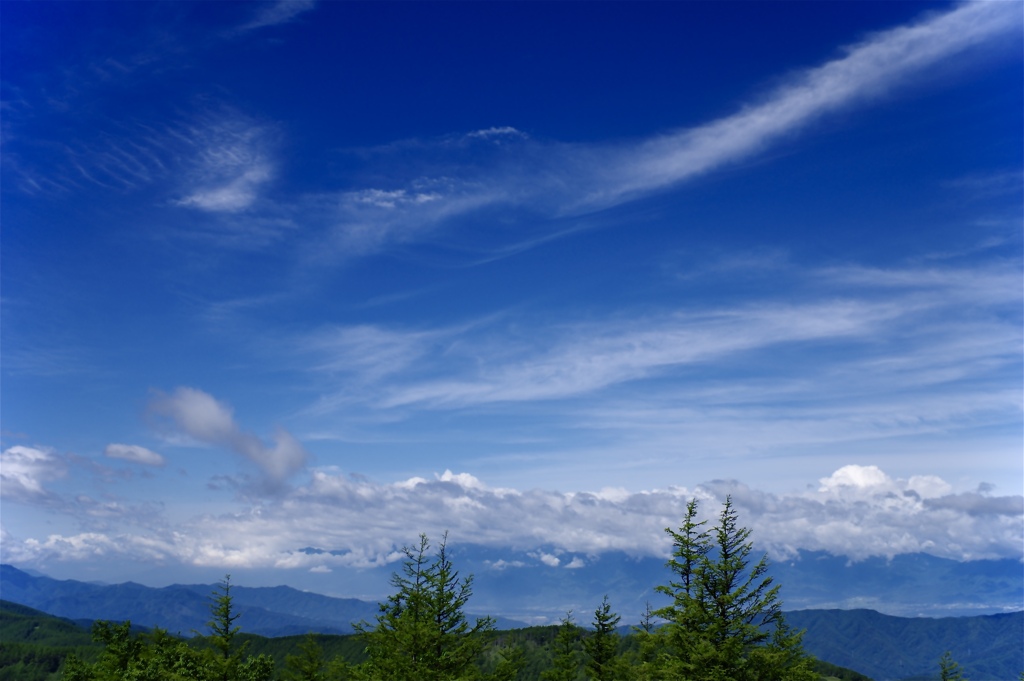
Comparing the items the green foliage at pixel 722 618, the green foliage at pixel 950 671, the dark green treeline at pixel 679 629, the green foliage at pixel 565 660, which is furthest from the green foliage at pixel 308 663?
the green foliage at pixel 950 671

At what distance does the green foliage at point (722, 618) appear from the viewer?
104 ft

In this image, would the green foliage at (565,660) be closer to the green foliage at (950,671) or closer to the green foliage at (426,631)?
the green foliage at (426,631)

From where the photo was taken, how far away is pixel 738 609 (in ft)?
Result: 109

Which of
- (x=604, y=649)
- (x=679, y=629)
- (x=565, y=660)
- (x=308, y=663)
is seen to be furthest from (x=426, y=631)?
(x=308, y=663)

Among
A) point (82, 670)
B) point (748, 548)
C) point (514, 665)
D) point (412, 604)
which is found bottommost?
point (82, 670)

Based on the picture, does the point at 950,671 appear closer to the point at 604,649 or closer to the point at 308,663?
the point at 604,649

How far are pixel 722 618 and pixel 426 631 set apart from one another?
1451 centimetres

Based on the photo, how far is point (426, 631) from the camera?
117 feet

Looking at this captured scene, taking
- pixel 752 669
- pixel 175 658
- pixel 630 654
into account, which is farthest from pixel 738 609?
pixel 175 658

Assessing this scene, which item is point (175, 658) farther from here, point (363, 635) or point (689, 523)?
point (689, 523)

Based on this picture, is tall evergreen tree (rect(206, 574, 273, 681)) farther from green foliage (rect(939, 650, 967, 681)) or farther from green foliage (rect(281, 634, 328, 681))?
green foliage (rect(939, 650, 967, 681))

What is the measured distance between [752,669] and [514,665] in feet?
47.7

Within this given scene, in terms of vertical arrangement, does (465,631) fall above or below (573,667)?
above

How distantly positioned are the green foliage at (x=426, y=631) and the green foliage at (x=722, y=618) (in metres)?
10.3
